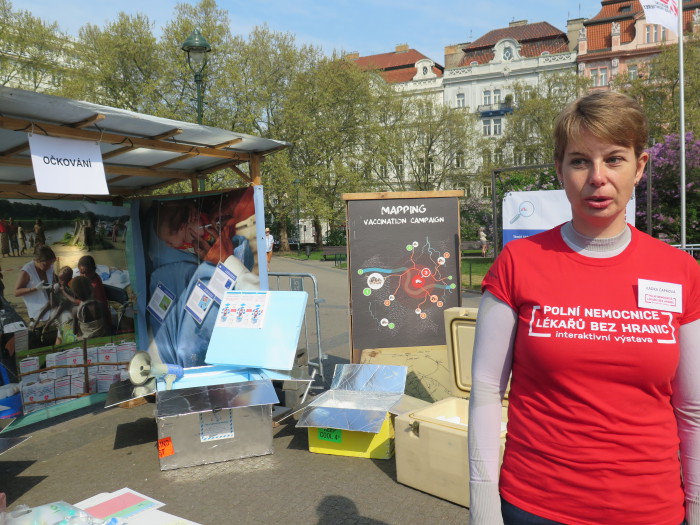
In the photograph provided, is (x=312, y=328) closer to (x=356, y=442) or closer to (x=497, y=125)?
(x=356, y=442)

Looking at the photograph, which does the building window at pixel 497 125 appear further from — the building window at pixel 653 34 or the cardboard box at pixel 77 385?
the cardboard box at pixel 77 385

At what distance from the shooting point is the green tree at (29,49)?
1078 inches

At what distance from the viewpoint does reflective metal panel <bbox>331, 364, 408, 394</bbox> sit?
5.27 m

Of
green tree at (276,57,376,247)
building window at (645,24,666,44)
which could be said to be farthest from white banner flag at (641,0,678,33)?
building window at (645,24,666,44)

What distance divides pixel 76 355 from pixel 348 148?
1208 inches

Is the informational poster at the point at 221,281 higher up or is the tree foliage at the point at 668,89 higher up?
the tree foliage at the point at 668,89

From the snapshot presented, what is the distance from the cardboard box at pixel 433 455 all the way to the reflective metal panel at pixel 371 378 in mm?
947

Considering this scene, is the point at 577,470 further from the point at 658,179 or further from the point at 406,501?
the point at 658,179

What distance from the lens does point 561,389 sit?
1.51 metres

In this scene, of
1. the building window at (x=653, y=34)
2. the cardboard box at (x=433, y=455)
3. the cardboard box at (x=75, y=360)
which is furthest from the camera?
the building window at (x=653, y=34)

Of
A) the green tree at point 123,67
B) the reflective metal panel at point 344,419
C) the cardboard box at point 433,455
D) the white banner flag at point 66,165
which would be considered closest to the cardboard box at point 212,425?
the reflective metal panel at point 344,419

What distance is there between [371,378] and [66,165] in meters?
3.33

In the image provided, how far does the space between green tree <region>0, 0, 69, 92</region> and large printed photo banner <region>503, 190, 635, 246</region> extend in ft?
92.6

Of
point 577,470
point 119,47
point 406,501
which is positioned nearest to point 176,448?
point 406,501
